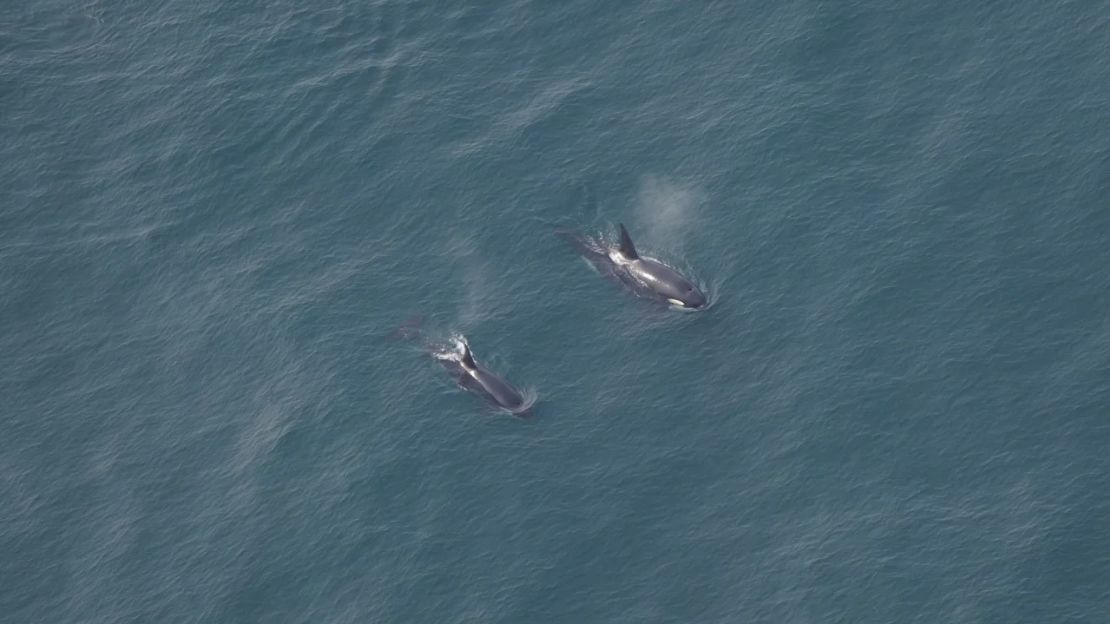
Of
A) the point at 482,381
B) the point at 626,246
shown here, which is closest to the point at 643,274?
the point at 626,246

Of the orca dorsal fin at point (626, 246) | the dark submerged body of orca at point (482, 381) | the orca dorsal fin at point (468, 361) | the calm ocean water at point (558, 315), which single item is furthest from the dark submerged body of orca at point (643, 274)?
the orca dorsal fin at point (468, 361)

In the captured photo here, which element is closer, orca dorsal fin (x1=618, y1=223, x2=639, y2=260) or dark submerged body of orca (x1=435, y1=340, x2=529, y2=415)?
dark submerged body of orca (x1=435, y1=340, x2=529, y2=415)

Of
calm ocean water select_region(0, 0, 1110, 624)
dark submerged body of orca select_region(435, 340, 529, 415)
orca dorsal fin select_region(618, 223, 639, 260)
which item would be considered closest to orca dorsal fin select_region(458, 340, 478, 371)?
dark submerged body of orca select_region(435, 340, 529, 415)

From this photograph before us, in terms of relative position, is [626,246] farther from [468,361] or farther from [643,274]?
[468,361]

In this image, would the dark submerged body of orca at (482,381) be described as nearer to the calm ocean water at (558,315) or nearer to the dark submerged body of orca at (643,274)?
the calm ocean water at (558,315)

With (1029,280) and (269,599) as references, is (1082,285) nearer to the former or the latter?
(1029,280)

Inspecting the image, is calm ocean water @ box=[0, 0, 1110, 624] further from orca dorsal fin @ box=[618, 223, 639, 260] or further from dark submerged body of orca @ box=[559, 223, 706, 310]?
orca dorsal fin @ box=[618, 223, 639, 260]

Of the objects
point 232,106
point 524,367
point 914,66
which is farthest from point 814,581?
point 232,106
